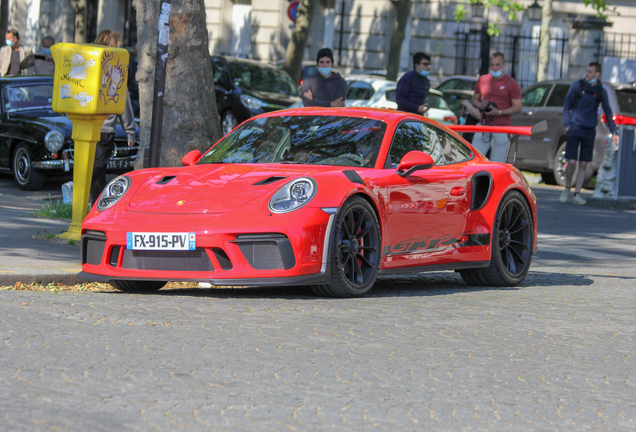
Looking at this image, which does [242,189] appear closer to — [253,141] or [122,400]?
[253,141]

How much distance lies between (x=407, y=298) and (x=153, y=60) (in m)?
4.47

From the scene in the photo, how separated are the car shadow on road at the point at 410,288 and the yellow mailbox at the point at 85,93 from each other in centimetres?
229

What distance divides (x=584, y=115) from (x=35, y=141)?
7.66 metres

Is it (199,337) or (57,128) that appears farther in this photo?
(57,128)

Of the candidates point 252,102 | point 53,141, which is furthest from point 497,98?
point 252,102

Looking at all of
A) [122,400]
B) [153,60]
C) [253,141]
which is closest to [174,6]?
[153,60]

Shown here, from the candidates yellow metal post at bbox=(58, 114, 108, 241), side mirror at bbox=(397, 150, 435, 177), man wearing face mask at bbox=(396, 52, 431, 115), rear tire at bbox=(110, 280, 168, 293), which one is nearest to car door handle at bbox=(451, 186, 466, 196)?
side mirror at bbox=(397, 150, 435, 177)

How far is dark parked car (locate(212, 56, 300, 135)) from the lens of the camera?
21812 millimetres

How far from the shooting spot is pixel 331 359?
4.95m

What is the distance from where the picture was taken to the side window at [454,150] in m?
8.09

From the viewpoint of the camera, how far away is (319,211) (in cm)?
650

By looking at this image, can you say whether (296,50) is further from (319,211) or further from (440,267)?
(319,211)

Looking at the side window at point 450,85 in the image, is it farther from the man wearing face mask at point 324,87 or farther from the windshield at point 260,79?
the man wearing face mask at point 324,87

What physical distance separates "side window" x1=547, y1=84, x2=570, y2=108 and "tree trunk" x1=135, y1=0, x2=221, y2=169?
8.76 meters
